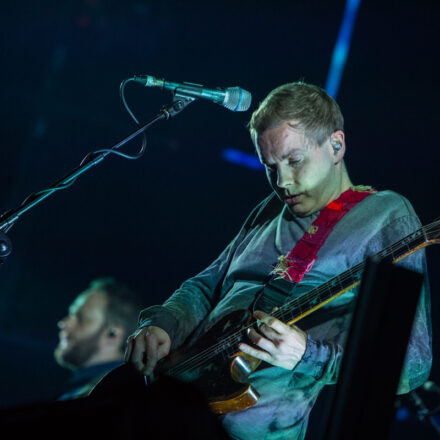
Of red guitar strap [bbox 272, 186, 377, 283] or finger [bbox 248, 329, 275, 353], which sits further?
red guitar strap [bbox 272, 186, 377, 283]

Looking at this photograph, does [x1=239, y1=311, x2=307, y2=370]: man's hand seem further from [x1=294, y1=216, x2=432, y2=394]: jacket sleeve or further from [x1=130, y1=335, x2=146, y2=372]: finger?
[x1=130, y1=335, x2=146, y2=372]: finger

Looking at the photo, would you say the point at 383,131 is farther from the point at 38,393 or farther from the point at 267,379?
the point at 38,393

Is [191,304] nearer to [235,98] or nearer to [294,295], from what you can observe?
[294,295]

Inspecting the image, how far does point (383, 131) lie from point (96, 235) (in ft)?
9.30

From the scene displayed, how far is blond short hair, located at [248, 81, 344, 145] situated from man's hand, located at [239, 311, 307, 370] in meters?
0.86

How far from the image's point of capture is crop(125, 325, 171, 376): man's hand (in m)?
2.01

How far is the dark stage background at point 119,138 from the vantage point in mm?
→ 4469

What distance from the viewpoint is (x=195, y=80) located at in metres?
4.68

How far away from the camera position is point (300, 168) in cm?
211

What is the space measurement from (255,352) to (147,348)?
0.53 meters

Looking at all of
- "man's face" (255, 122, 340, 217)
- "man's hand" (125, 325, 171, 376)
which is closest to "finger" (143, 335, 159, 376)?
"man's hand" (125, 325, 171, 376)

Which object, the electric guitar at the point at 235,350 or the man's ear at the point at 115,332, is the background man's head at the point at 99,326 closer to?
the man's ear at the point at 115,332

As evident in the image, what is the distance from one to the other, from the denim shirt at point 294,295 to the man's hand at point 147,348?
0.05 metres

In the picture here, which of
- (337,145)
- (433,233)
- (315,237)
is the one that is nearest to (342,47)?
(337,145)
